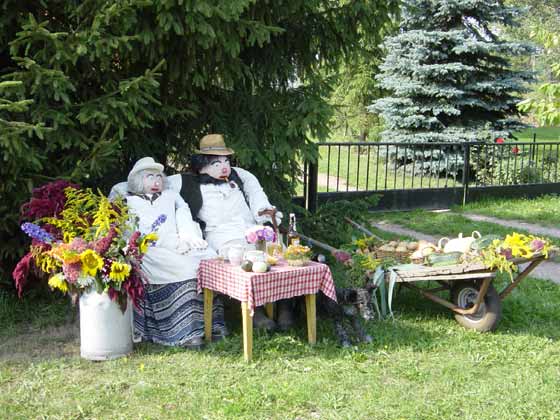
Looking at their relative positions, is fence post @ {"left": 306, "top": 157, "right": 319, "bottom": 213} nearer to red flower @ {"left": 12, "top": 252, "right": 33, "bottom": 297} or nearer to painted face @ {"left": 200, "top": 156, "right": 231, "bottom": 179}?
painted face @ {"left": 200, "top": 156, "right": 231, "bottom": 179}

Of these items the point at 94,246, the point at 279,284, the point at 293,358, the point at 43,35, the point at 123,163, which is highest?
the point at 43,35

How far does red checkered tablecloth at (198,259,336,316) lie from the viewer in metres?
4.24

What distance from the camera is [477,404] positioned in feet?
12.0

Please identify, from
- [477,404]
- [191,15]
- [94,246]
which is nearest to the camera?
[477,404]

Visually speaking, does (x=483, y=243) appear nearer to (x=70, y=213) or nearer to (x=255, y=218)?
(x=255, y=218)

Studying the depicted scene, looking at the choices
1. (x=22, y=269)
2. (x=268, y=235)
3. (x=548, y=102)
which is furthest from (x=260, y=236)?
(x=548, y=102)

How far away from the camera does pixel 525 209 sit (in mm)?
11086

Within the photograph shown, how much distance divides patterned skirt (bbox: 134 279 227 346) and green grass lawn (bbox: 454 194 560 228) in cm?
688

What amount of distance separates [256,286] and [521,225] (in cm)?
666

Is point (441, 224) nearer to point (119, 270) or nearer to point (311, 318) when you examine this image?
point (311, 318)

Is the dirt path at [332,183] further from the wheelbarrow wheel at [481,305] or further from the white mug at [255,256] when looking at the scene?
the white mug at [255,256]

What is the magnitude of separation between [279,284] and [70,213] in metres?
1.48

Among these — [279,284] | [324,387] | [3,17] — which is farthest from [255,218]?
[3,17]

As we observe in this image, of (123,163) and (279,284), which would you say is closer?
(279,284)
